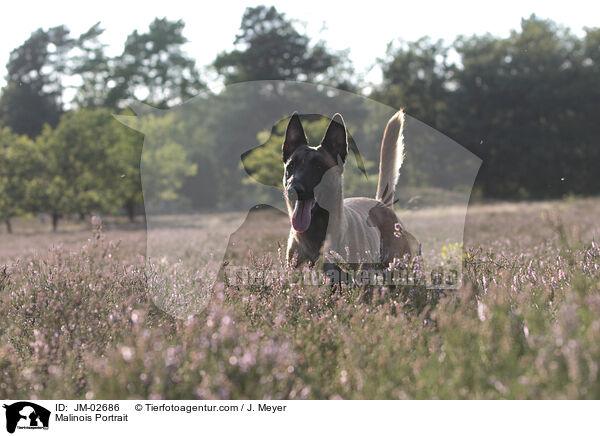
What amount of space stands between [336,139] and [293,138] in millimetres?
371

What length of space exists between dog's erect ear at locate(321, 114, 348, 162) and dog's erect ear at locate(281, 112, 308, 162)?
0.20 metres

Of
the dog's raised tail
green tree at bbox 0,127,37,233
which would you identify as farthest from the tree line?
the dog's raised tail

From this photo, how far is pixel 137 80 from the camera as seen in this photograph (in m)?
27.1

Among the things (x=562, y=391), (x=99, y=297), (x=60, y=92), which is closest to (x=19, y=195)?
(x=60, y=92)

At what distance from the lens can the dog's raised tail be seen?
4.93 metres

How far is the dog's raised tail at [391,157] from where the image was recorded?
16.2 ft

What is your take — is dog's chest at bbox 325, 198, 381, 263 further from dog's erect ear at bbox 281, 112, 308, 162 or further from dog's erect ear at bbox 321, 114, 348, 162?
dog's erect ear at bbox 281, 112, 308, 162

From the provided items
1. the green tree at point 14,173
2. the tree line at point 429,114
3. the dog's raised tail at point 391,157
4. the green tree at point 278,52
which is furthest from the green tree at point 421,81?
the dog's raised tail at point 391,157

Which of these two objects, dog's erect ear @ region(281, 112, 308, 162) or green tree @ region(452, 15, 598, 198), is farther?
green tree @ region(452, 15, 598, 198)

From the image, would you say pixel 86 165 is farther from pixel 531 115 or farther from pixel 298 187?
pixel 531 115

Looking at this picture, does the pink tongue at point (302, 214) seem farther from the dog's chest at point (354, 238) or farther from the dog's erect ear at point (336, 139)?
the dog's erect ear at point (336, 139)
